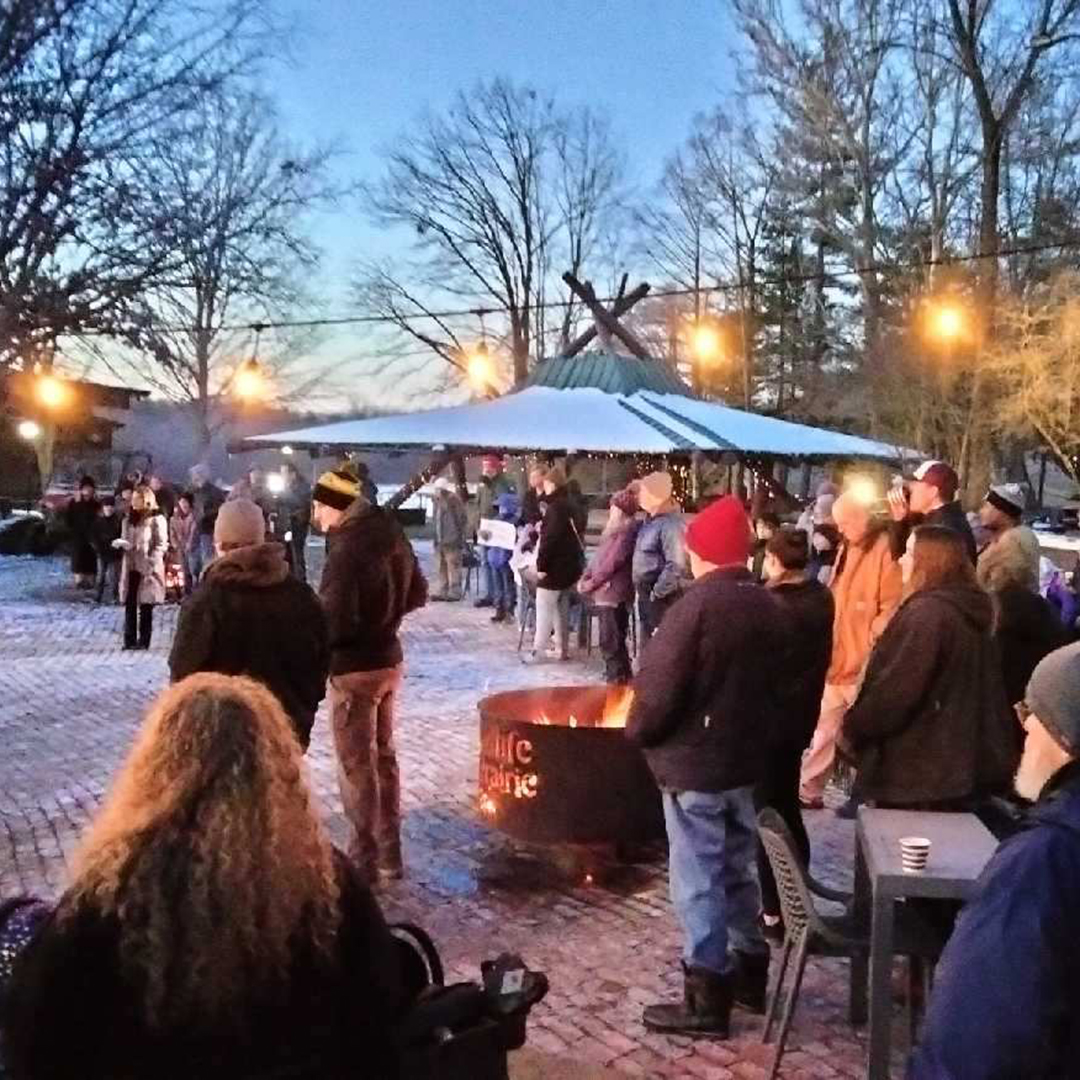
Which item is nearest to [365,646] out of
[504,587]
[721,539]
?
[721,539]

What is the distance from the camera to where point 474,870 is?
698cm

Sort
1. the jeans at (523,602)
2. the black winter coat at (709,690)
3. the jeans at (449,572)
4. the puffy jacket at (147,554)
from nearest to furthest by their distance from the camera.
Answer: the black winter coat at (709,690)
the puffy jacket at (147,554)
the jeans at (523,602)
the jeans at (449,572)

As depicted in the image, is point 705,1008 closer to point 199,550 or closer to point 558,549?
point 558,549

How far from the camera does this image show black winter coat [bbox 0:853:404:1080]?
2203 mm

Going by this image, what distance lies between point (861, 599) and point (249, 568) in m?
3.93

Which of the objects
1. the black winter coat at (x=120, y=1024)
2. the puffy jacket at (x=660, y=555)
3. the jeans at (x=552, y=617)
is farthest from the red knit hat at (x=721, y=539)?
the jeans at (x=552, y=617)

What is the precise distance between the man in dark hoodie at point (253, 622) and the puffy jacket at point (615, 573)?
670cm

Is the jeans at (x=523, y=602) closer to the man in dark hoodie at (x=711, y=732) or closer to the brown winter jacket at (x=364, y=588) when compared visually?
the brown winter jacket at (x=364, y=588)

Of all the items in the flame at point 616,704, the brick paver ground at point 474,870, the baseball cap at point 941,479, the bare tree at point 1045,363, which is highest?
the bare tree at point 1045,363

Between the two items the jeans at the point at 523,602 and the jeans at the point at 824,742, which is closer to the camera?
the jeans at the point at 824,742

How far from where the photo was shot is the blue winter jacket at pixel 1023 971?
2029 millimetres

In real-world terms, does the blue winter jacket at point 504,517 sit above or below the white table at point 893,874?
above

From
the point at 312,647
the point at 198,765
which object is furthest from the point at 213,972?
the point at 312,647

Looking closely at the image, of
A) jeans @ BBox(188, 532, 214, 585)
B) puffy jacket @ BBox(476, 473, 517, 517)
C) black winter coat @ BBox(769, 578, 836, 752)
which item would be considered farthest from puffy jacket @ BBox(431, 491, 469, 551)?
black winter coat @ BBox(769, 578, 836, 752)
